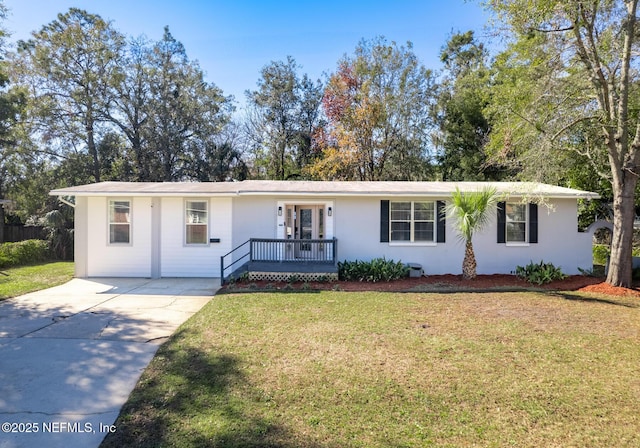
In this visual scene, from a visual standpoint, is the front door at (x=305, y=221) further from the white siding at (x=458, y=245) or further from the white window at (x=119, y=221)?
the white window at (x=119, y=221)

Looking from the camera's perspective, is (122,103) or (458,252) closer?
(458,252)

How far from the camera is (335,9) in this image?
486 inches

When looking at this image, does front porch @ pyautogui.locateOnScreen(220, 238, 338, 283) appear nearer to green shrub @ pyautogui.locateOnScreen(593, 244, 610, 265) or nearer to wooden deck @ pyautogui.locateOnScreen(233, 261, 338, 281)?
wooden deck @ pyautogui.locateOnScreen(233, 261, 338, 281)

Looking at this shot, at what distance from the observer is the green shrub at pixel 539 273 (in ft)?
32.2

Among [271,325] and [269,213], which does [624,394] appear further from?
[269,213]

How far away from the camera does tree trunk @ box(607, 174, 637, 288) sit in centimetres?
903

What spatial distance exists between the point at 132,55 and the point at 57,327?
22253 millimetres

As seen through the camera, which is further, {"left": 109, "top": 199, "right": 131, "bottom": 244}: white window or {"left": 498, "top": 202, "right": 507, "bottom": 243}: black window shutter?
{"left": 109, "top": 199, "right": 131, "bottom": 244}: white window

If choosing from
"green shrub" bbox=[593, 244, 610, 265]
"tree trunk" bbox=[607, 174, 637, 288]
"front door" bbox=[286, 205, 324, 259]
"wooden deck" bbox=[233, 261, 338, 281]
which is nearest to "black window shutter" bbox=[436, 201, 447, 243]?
"wooden deck" bbox=[233, 261, 338, 281]

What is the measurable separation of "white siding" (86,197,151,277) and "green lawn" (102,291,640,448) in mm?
5637

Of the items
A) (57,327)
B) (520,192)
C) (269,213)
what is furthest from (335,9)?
(57,327)

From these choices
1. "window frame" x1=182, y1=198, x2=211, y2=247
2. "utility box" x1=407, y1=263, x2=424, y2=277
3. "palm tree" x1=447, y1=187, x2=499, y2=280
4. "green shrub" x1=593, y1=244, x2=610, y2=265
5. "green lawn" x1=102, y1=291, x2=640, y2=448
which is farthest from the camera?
"green shrub" x1=593, y1=244, x2=610, y2=265

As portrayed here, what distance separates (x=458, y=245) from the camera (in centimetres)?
1093

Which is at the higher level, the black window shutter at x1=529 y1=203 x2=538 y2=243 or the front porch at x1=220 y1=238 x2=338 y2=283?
the black window shutter at x1=529 y1=203 x2=538 y2=243
